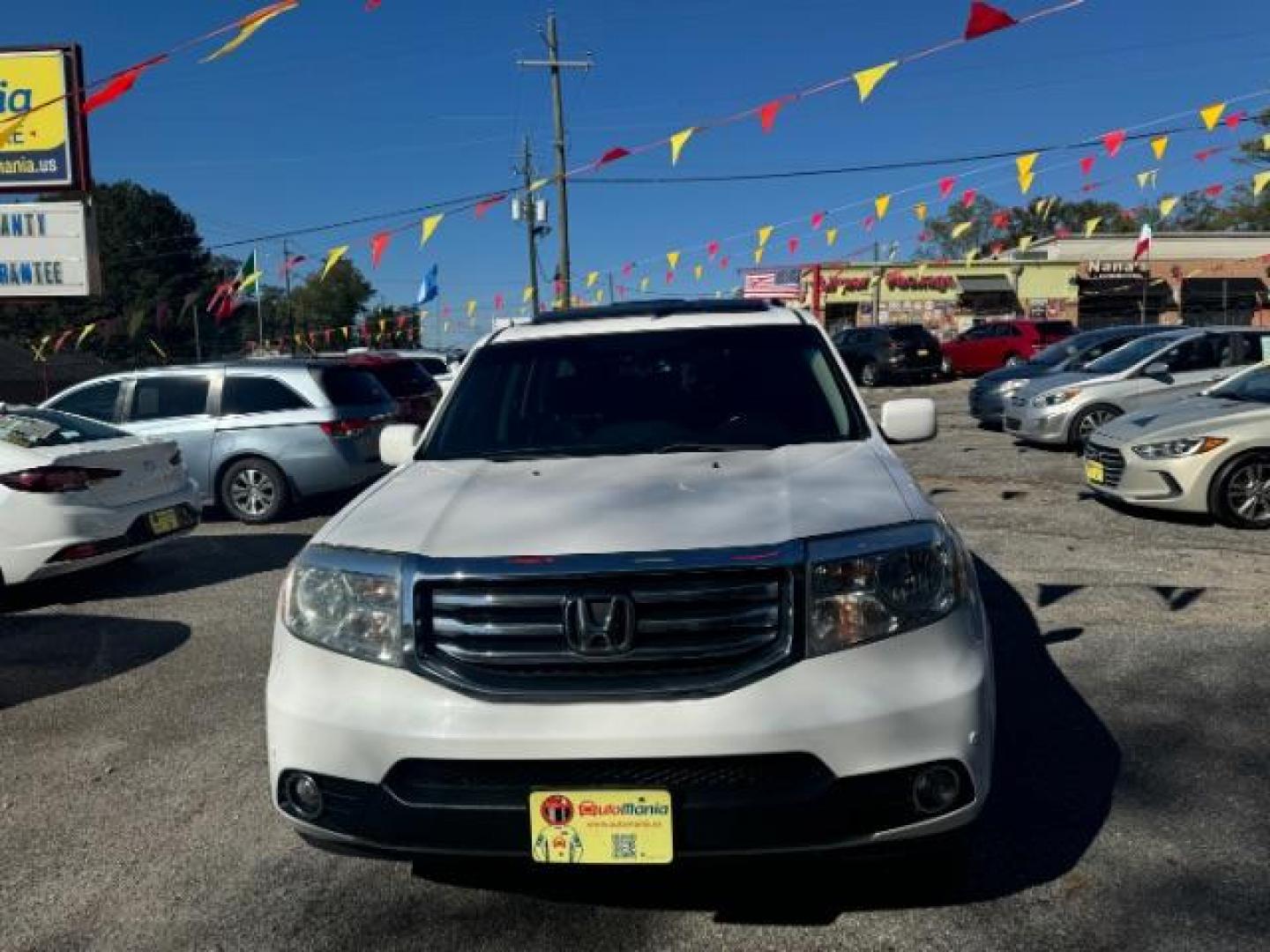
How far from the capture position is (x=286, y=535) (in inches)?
363

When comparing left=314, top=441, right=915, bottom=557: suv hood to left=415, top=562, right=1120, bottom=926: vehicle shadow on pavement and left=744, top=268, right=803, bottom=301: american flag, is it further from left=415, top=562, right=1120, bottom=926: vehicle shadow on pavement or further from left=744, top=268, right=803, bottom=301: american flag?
left=744, top=268, right=803, bottom=301: american flag

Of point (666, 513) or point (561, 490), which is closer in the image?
point (666, 513)

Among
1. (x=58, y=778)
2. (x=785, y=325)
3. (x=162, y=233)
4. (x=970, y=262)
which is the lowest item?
(x=58, y=778)

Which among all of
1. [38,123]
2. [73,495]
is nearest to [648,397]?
[73,495]

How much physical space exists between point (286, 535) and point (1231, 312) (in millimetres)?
45858

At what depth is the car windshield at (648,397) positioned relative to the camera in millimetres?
3697

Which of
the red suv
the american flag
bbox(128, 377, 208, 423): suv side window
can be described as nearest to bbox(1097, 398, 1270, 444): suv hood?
bbox(128, 377, 208, 423): suv side window

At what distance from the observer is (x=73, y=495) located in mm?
6461

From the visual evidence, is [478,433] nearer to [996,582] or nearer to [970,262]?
[996,582]

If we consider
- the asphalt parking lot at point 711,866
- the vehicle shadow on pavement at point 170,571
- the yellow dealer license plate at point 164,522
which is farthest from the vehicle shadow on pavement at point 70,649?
the yellow dealer license plate at point 164,522

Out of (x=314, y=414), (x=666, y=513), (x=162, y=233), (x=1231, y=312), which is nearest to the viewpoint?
(x=666, y=513)

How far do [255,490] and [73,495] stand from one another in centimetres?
362

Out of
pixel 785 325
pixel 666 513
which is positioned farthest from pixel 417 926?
pixel 785 325

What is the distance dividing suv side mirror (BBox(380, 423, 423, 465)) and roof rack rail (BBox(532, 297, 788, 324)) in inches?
32.4
